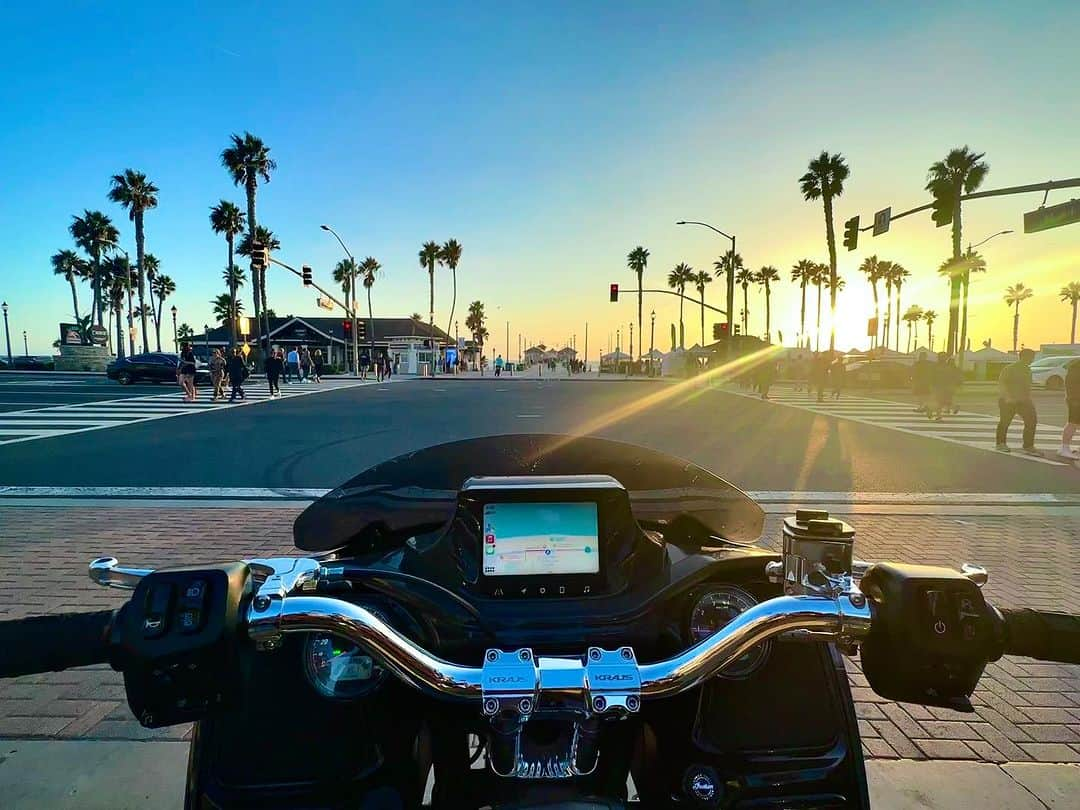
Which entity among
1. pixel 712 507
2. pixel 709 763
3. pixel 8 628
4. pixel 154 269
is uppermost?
pixel 154 269

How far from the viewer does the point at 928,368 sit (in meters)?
18.4

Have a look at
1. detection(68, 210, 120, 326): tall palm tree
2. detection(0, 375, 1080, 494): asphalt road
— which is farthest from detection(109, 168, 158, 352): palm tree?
detection(0, 375, 1080, 494): asphalt road

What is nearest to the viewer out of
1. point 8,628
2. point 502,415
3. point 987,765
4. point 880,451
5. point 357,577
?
point 8,628

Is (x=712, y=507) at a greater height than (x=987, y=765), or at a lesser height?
greater

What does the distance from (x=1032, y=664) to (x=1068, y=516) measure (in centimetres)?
464

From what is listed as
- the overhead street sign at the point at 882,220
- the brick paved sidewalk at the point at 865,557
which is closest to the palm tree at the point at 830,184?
the overhead street sign at the point at 882,220

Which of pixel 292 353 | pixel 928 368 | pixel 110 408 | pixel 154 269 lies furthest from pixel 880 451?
pixel 154 269

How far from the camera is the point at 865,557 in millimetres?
5465

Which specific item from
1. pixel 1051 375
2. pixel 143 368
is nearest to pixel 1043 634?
pixel 143 368

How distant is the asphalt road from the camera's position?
8.91 m

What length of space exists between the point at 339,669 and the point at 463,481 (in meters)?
0.62

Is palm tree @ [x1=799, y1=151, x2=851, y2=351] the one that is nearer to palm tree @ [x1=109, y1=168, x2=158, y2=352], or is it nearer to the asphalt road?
the asphalt road

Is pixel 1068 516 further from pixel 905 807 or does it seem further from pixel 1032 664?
pixel 905 807

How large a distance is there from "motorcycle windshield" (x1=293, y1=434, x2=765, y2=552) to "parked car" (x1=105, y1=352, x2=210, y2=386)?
115 feet
